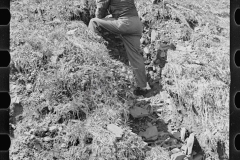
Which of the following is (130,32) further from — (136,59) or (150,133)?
(150,133)

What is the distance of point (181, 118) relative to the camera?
4.86 metres

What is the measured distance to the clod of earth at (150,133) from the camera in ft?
14.7

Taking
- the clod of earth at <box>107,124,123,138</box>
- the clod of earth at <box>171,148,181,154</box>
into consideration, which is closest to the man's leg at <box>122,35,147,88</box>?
the clod of earth at <box>171,148,181,154</box>

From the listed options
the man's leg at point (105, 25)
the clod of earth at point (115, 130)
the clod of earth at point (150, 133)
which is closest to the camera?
the clod of earth at point (115, 130)

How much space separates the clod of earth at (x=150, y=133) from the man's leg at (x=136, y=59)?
906mm

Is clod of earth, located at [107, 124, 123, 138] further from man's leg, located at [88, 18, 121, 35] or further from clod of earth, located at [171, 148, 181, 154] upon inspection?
man's leg, located at [88, 18, 121, 35]

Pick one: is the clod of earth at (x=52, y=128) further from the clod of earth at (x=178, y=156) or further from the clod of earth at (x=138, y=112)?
the clod of earth at (x=178, y=156)

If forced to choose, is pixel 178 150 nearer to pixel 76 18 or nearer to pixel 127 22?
pixel 127 22

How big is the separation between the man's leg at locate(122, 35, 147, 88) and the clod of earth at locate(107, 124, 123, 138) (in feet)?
4.49

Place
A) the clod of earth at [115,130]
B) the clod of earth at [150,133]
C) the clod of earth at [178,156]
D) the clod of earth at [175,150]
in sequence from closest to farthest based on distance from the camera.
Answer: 1. the clod of earth at [115,130]
2. the clod of earth at [178,156]
3. the clod of earth at [175,150]
4. the clod of earth at [150,133]

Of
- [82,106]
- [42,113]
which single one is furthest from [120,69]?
[42,113]

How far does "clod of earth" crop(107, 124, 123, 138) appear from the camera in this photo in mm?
3896

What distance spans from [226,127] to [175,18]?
8.05 ft

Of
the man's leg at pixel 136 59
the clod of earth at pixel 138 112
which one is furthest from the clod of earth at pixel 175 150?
the man's leg at pixel 136 59
